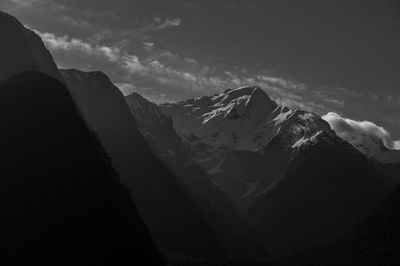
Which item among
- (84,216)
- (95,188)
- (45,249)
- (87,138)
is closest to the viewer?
(45,249)

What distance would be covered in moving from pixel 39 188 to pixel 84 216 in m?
11.4

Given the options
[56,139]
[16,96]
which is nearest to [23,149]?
[56,139]

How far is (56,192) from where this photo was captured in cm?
14512

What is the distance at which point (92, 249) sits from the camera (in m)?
137

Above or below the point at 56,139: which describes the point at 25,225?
below

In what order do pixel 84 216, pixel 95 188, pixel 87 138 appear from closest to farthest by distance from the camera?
pixel 84 216 → pixel 95 188 → pixel 87 138

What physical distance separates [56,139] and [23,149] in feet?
29.9

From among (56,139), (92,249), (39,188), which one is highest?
(56,139)

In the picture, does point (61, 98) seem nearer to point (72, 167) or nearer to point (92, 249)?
point (72, 167)

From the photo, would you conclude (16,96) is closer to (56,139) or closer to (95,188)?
(56,139)

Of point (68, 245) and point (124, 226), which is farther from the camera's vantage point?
point (124, 226)

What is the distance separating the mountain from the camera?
134 m

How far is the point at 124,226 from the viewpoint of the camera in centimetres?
14850

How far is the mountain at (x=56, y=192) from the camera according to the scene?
134m
